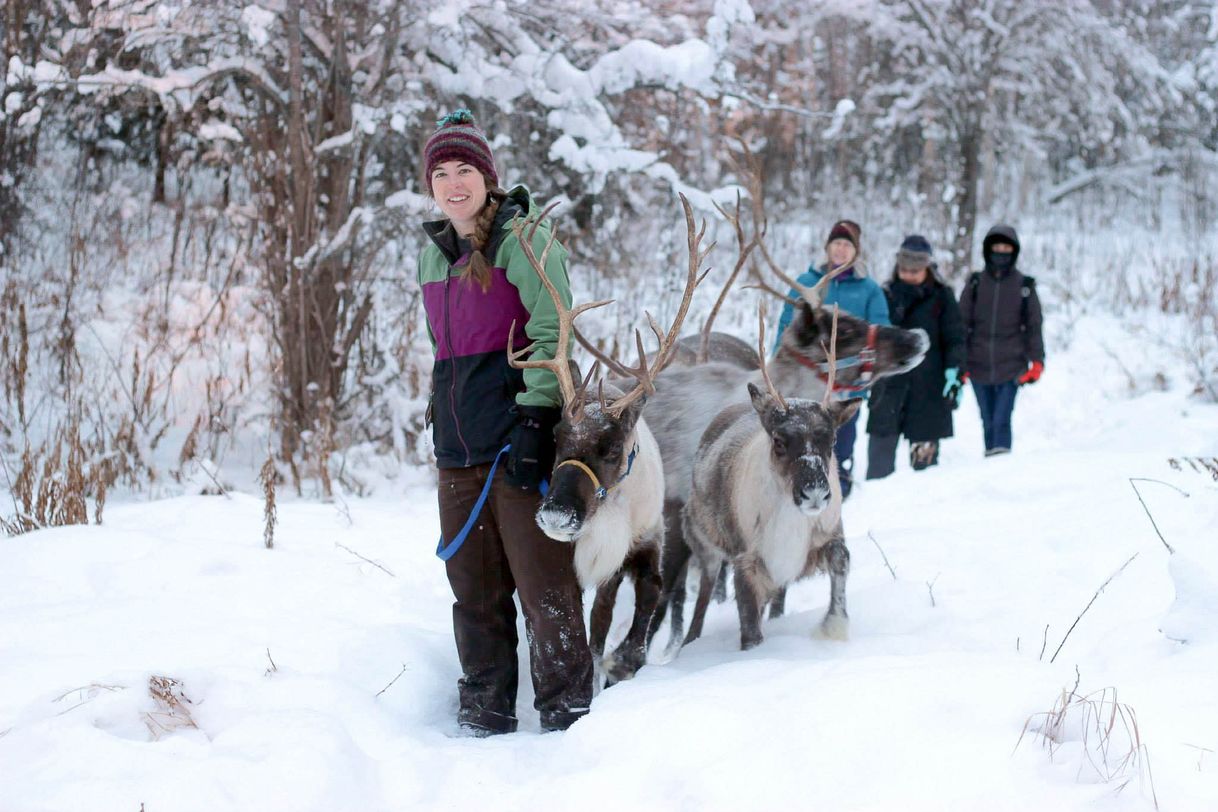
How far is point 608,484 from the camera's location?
3.39 metres

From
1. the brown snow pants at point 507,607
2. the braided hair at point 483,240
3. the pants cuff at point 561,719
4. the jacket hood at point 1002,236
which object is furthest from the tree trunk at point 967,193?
the pants cuff at point 561,719

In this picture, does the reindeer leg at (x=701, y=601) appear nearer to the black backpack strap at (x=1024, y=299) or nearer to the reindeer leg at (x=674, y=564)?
the reindeer leg at (x=674, y=564)

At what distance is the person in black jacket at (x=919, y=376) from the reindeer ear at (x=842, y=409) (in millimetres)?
2893

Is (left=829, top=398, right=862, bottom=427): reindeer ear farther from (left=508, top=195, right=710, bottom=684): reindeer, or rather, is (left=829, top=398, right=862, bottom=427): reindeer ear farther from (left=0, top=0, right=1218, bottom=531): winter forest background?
(left=0, top=0, right=1218, bottom=531): winter forest background

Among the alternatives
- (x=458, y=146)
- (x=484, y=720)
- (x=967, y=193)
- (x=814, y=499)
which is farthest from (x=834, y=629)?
(x=967, y=193)

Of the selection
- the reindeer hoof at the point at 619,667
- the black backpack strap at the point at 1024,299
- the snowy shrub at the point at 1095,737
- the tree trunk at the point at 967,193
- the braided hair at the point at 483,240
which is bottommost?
the reindeer hoof at the point at 619,667

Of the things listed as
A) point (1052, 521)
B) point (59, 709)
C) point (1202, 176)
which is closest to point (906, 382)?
point (1052, 521)

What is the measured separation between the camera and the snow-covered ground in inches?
93.5

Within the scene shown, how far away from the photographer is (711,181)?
15.0 meters

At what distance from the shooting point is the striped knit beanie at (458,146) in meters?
3.21

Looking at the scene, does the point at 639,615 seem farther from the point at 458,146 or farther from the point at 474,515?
the point at 458,146

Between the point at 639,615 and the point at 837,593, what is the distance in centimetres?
75

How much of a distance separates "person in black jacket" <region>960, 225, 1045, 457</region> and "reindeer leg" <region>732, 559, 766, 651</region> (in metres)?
3.85

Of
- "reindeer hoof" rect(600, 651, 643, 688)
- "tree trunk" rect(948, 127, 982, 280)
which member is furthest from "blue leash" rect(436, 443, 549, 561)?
"tree trunk" rect(948, 127, 982, 280)
